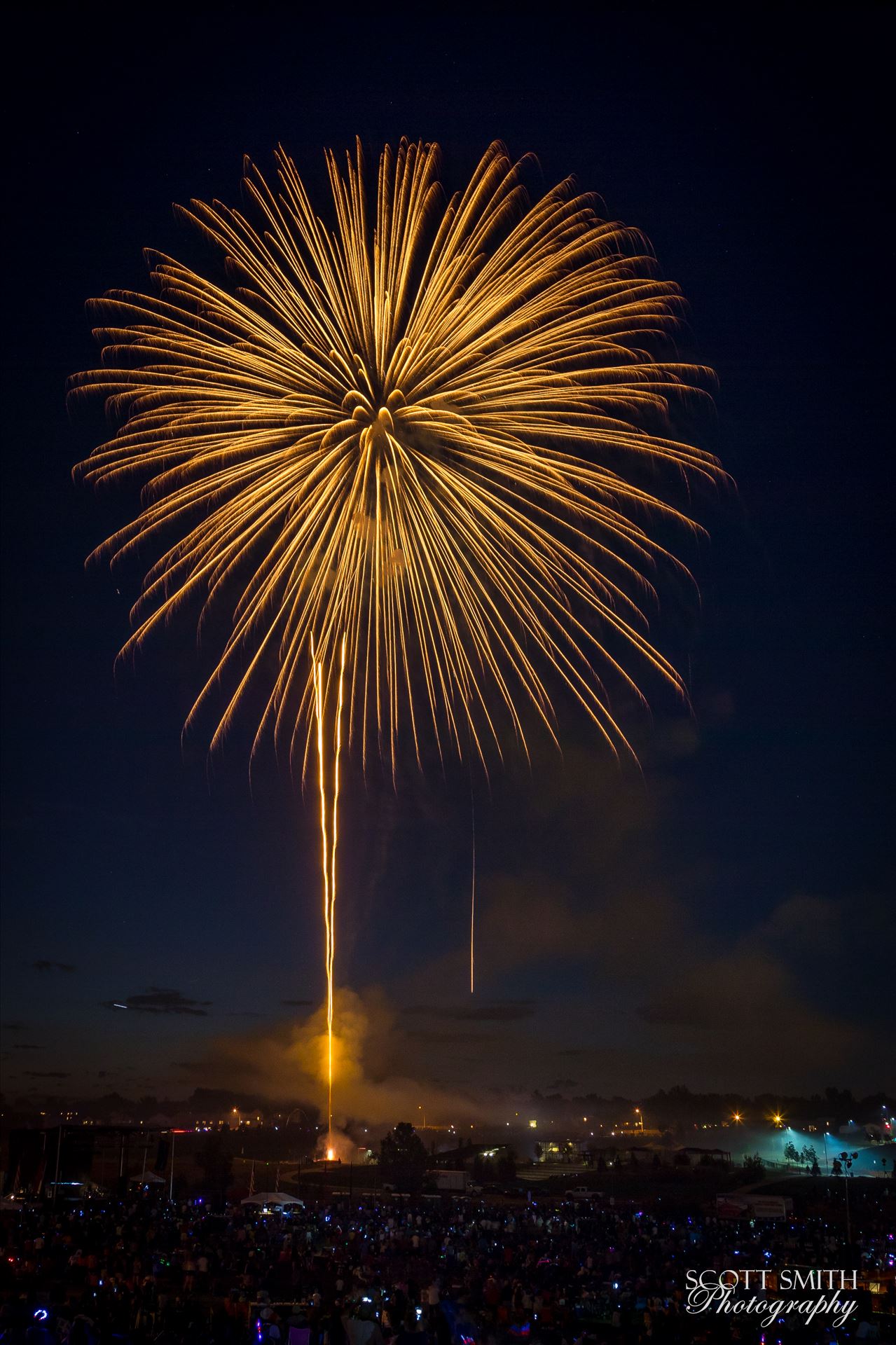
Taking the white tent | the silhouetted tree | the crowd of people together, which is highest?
the silhouetted tree

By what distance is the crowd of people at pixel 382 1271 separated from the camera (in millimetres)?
14930

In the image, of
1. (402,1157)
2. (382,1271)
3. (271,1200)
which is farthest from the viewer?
(402,1157)

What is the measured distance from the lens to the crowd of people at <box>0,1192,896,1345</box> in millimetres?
14930

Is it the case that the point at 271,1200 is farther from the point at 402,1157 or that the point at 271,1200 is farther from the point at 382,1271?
the point at 402,1157

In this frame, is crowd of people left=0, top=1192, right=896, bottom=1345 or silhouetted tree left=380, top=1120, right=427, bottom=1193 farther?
silhouetted tree left=380, top=1120, right=427, bottom=1193

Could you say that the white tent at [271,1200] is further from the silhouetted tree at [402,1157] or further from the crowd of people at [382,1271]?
the silhouetted tree at [402,1157]

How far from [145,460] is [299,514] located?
3.10 meters

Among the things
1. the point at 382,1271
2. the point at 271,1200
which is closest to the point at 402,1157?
the point at 271,1200

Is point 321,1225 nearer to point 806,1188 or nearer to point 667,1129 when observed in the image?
point 806,1188

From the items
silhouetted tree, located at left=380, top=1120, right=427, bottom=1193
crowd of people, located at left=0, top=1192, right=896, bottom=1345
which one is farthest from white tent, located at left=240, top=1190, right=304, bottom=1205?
silhouetted tree, located at left=380, top=1120, right=427, bottom=1193

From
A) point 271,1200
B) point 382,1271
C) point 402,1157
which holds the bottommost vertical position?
point 382,1271

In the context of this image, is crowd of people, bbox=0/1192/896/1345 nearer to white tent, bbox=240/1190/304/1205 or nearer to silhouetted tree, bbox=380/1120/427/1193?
white tent, bbox=240/1190/304/1205

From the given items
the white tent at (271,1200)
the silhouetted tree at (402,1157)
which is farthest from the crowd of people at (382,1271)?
the silhouetted tree at (402,1157)

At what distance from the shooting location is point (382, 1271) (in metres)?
21.4
